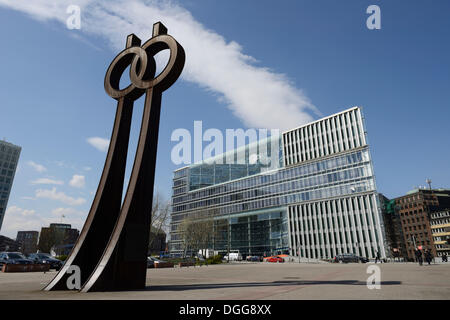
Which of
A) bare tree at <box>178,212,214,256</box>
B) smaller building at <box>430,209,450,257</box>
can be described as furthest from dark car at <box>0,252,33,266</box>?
smaller building at <box>430,209,450,257</box>

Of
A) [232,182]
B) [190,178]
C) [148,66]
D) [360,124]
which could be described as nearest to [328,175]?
[360,124]

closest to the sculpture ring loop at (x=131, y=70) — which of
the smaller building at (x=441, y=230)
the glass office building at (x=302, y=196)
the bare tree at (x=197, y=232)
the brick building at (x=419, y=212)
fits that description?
the bare tree at (x=197, y=232)

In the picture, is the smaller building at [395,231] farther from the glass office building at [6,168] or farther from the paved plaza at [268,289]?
the glass office building at [6,168]

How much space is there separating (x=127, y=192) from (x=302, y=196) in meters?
66.4

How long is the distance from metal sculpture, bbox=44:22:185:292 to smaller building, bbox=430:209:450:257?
109 metres

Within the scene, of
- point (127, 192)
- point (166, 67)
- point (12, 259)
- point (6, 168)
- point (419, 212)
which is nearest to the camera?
point (127, 192)

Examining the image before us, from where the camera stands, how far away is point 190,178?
97500 millimetres

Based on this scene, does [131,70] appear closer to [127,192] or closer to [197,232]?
[127,192]

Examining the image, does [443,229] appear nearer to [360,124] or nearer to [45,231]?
[360,124]

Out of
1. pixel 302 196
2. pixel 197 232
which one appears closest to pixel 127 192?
pixel 197 232

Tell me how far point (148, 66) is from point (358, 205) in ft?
206

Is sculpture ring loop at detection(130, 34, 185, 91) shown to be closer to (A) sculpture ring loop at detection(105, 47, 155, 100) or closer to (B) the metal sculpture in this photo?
(B) the metal sculpture

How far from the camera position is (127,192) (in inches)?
405

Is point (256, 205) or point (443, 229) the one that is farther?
point (443, 229)
